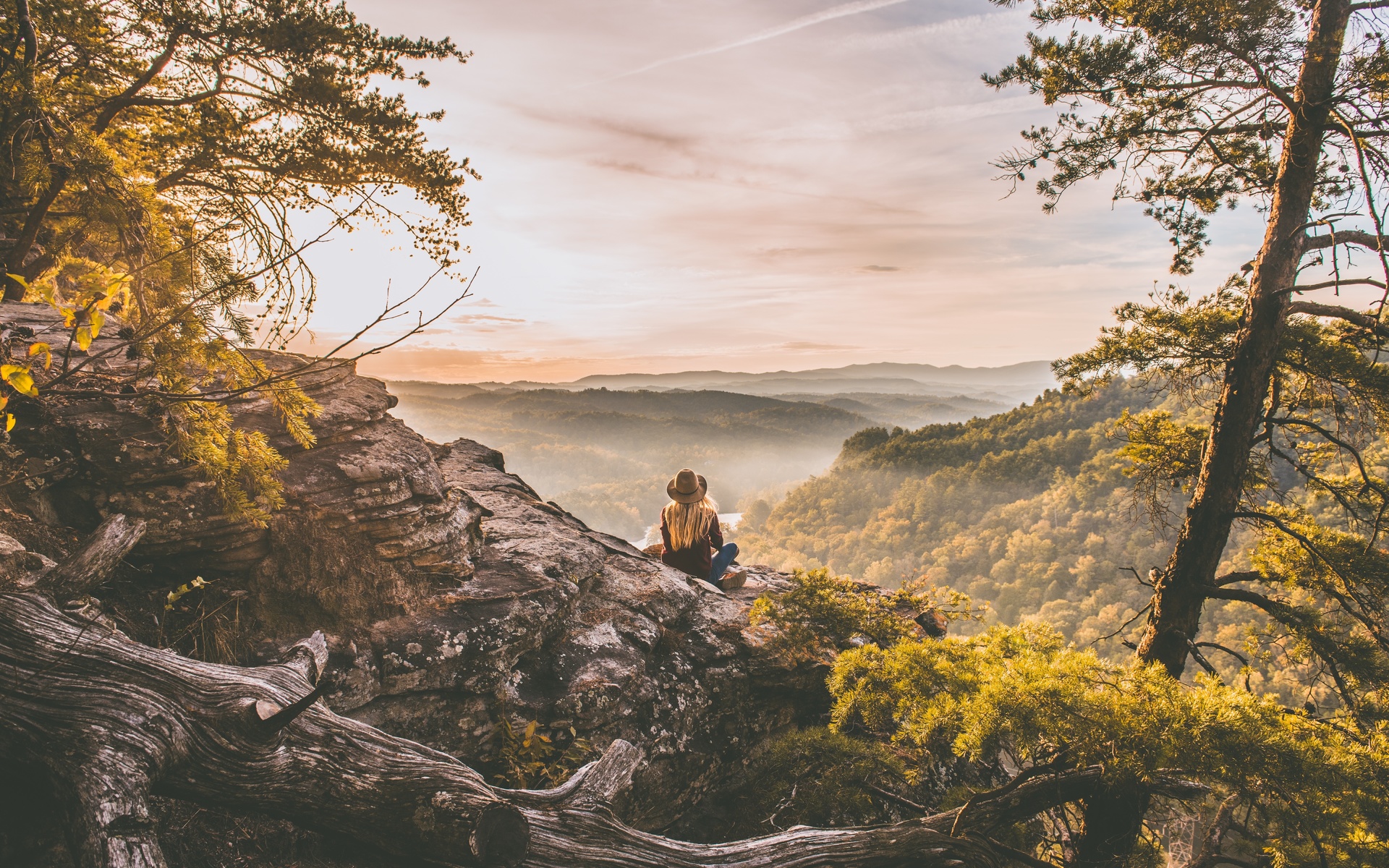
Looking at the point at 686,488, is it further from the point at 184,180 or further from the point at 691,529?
the point at 184,180

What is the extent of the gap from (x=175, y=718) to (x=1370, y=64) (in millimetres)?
9442

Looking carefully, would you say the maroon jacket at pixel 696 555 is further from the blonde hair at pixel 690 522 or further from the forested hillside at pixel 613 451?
the forested hillside at pixel 613 451

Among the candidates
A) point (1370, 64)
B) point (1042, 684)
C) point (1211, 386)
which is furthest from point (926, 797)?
point (1370, 64)

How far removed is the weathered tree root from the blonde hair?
4635 mm

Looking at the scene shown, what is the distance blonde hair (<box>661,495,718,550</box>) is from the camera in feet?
27.5

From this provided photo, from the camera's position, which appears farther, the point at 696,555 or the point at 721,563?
the point at 721,563

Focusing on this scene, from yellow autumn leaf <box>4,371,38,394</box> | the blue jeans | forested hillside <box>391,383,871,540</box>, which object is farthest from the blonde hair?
forested hillside <box>391,383,871,540</box>

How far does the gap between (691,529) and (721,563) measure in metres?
0.85

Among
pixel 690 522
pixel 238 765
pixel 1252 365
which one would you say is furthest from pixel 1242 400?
pixel 238 765

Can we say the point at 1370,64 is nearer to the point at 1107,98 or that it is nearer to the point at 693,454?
the point at 1107,98

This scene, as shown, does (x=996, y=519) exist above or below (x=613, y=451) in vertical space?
above

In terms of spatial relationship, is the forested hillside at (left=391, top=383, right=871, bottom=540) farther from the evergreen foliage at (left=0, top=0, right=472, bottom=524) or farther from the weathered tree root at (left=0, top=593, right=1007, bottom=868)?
the weathered tree root at (left=0, top=593, right=1007, bottom=868)

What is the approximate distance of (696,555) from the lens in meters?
8.43

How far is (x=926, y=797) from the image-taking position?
6035 mm
